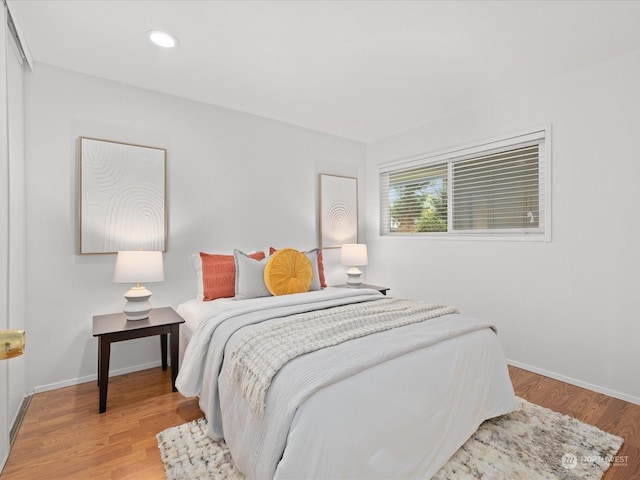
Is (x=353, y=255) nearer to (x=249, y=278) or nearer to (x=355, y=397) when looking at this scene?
(x=249, y=278)

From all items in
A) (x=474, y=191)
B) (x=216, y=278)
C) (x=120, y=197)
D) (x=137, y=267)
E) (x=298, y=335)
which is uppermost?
(x=474, y=191)

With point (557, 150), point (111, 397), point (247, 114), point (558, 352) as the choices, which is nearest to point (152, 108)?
point (247, 114)

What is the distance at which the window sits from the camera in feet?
9.69

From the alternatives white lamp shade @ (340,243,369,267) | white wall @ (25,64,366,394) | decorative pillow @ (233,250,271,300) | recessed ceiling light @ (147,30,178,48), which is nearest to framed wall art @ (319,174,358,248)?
white wall @ (25,64,366,394)

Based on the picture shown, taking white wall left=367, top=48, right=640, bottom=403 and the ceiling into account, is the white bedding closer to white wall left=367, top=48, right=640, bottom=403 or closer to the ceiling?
white wall left=367, top=48, right=640, bottom=403

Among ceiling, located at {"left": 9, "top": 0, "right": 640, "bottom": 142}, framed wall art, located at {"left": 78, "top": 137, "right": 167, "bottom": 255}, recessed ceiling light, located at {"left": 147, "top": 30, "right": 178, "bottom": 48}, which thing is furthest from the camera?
framed wall art, located at {"left": 78, "top": 137, "right": 167, "bottom": 255}

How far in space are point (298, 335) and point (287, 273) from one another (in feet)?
3.92

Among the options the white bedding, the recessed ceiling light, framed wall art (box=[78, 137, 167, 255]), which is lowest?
the white bedding

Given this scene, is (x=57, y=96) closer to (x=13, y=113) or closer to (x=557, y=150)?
(x=13, y=113)

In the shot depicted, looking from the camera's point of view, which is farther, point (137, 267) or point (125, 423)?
point (137, 267)

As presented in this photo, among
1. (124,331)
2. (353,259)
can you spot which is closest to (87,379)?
(124,331)

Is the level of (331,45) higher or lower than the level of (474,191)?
higher

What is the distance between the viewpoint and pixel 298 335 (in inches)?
66.5

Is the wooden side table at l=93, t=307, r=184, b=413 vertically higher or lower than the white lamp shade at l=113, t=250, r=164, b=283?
lower
